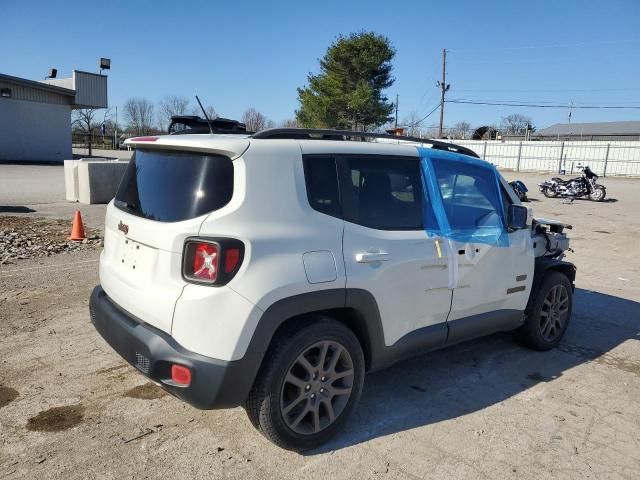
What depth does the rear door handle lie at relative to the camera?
2.99m

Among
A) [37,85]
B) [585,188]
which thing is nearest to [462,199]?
[585,188]

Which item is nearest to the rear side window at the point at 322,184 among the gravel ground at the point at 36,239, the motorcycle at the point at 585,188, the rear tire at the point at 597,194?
the gravel ground at the point at 36,239

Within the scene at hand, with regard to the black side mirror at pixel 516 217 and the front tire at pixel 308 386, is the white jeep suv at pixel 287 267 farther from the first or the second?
the black side mirror at pixel 516 217

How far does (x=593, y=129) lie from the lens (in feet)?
235

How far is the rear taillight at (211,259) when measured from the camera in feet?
8.42

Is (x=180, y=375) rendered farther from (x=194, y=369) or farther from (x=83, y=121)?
(x=83, y=121)

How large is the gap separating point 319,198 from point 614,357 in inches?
134

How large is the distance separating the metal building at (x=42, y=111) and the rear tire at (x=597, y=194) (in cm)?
3011

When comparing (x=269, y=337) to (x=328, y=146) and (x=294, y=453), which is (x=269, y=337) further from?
(x=328, y=146)

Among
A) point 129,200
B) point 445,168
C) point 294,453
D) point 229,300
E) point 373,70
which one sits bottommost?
point 294,453

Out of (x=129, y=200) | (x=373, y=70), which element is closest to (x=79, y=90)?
(x=373, y=70)

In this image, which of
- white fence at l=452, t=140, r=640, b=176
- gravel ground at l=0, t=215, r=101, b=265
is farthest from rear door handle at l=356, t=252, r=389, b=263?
white fence at l=452, t=140, r=640, b=176

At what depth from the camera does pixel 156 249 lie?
2.79m

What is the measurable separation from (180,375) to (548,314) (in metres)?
3.46
